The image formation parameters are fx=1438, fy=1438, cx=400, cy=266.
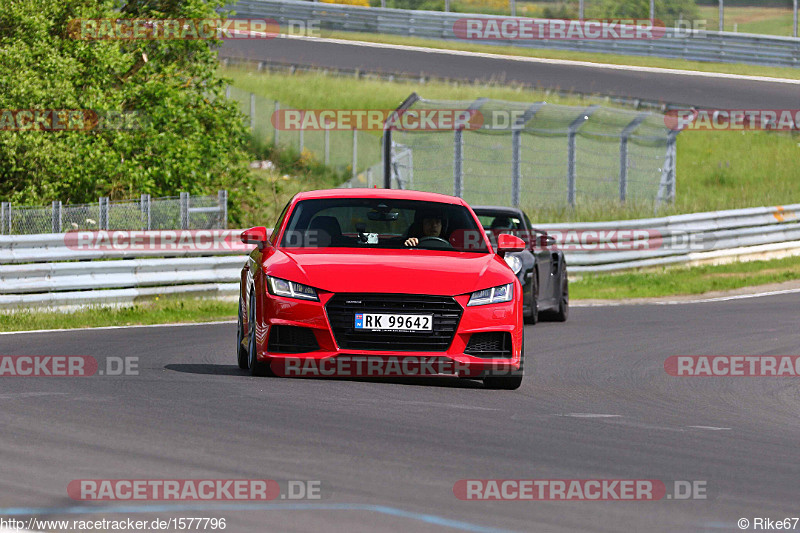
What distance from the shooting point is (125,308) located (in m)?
18.1

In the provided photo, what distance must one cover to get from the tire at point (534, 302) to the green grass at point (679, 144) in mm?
16562

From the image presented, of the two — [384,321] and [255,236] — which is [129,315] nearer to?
[255,236]

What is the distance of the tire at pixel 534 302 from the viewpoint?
17297 millimetres

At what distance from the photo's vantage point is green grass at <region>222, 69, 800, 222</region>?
119 ft

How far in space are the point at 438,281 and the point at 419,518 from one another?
4429 mm

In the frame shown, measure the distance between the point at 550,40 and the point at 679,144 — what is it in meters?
7.46

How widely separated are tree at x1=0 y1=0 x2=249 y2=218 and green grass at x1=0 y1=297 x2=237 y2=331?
562 cm

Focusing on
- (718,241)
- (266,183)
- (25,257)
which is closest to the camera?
(25,257)

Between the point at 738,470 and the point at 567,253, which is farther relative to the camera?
the point at 567,253

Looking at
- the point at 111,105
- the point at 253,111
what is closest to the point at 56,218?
the point at 111,105

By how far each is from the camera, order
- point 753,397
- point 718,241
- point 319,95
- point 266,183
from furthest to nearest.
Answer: point 319,95 < point 266,183 < point 718,241 < point 753,397

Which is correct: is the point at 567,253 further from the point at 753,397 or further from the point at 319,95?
the point at 319,95

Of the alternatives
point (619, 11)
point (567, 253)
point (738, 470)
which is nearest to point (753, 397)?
point (738, 470)

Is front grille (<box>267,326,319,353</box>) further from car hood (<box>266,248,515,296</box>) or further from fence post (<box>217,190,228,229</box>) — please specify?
fence post (<box>217,190,228,229</box>)
